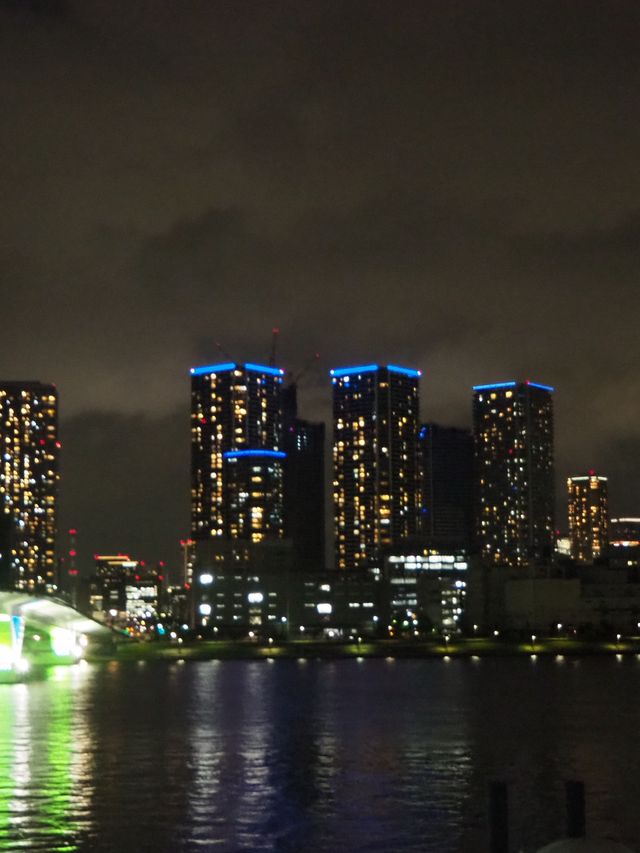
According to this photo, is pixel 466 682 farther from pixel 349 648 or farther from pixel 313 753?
pixel 349 648

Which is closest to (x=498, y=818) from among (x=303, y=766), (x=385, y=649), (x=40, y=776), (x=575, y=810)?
(x=575, y=810)

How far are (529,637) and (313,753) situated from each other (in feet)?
495

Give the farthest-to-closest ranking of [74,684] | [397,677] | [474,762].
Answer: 1. [397,677]
2. [74,684]
3. [474,762]

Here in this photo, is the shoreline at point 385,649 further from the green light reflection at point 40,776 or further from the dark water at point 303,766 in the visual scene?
the green light reflection at point 40,776

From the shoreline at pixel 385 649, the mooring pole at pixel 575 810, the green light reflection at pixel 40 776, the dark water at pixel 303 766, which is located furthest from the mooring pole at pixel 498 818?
the shoreline at pixel 385 649

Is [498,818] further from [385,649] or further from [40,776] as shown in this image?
[385,649]

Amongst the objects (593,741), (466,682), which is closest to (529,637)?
(466,682)

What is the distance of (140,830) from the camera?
29.1 meters

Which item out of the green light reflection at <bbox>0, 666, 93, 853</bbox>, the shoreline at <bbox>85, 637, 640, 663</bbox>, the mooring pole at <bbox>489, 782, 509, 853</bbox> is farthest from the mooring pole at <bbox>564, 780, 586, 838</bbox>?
the shoreline at <bbox>85, 637, 640, 663</bbox>

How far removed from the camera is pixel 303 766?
135 ft

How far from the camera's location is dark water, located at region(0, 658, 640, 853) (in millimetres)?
28766

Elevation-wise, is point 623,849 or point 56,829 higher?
point 623,849

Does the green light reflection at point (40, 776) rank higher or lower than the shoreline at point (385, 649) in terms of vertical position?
higher

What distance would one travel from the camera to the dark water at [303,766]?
1133 inches
